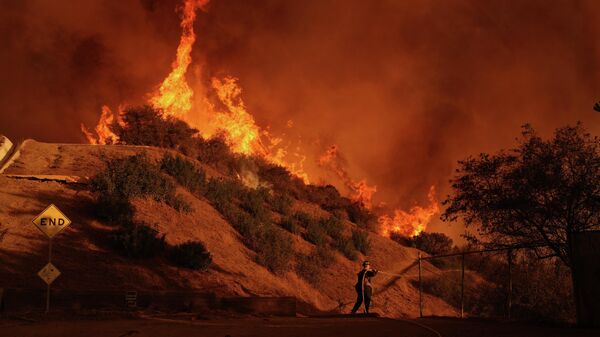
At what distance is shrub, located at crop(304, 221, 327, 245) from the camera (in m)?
30.7

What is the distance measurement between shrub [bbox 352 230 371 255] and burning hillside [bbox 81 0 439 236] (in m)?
9.88

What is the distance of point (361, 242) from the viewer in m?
33.2

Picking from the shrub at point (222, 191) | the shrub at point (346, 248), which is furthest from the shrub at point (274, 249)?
the shrub at point (346, 248)

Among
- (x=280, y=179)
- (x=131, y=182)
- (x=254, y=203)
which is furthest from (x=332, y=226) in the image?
(x=131, y=182)

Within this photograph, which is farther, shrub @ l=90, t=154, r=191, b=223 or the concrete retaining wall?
shrub @ l=90, t=154, r=191, b=223

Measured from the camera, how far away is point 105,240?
68.2ft

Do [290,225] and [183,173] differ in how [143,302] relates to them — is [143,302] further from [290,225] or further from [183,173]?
[290,225]

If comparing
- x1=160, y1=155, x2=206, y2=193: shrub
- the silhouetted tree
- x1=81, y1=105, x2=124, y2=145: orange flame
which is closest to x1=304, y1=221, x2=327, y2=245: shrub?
x1=160, y1=155, x2=206, y2=193: shrub

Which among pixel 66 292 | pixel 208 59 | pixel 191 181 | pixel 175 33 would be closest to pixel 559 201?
pixel 66 292

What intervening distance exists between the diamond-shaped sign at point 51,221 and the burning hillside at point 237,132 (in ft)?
89.1

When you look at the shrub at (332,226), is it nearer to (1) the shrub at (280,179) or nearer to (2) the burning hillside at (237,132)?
(1) the shrub at (280,179)

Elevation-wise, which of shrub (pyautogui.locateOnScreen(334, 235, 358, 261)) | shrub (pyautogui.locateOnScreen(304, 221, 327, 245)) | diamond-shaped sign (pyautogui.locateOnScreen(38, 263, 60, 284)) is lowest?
diamond-shaped sign (pyautogui.locateOnScreen(38, 263, 60, 284))

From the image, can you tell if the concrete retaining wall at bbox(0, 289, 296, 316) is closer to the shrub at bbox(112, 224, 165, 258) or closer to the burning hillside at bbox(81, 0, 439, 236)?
the shrub at bbox(112, 224, 165, 258)

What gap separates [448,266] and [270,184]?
43.0 feet
